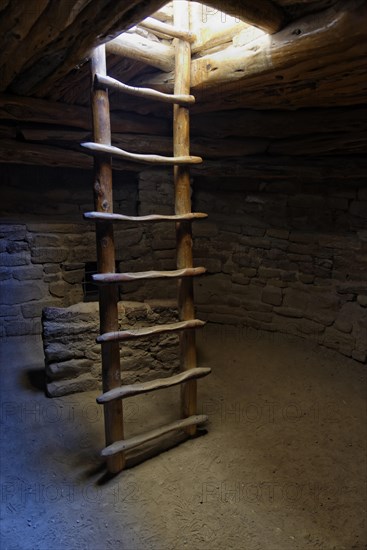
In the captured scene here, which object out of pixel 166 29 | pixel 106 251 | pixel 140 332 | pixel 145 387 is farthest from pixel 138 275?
pixel 166 29

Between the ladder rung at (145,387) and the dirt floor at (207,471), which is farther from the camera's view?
the ladder rung at (145,387)

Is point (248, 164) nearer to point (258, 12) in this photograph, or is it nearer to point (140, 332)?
point (258, 12)

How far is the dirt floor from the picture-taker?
195 centimetres

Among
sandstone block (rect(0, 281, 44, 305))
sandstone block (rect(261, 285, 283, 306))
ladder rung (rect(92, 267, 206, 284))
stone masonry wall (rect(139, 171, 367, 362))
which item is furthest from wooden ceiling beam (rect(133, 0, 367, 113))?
sandstone block (rect(0, 281, 44, 305))

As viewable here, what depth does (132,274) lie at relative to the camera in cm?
230

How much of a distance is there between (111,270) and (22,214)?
2.22m

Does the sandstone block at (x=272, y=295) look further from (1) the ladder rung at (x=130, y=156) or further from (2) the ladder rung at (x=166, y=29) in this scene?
(2) the ladder rung at (x=166, y=29)

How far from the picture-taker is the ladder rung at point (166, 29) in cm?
228

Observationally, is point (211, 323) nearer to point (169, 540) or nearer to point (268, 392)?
point (268, 392)

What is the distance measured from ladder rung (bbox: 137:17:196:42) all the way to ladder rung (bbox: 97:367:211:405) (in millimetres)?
2117

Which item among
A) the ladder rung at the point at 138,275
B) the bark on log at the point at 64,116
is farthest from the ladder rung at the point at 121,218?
the bark on log at the point at 64,116

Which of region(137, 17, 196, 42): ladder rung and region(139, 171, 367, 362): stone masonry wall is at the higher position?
region(137, 17, 196, 42): ladder rung

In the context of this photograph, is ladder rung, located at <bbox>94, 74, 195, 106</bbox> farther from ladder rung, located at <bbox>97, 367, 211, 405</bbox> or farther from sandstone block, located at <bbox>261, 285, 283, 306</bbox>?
sandstone block, located at <bbox>261, 285, 283, 306</bbox>

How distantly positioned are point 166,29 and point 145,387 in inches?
85.3
